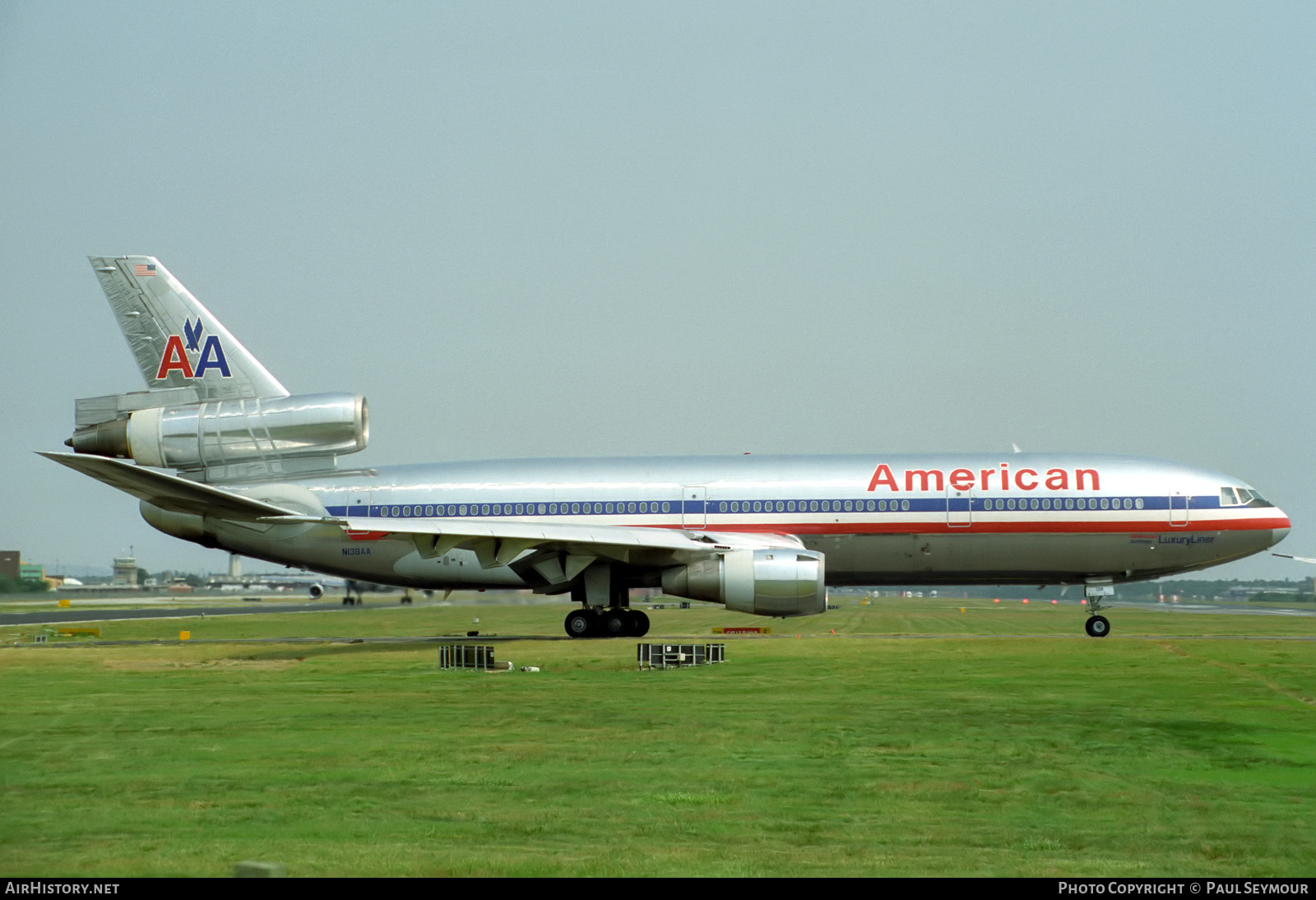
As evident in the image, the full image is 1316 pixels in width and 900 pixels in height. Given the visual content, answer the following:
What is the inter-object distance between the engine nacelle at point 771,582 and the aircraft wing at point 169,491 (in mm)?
9746

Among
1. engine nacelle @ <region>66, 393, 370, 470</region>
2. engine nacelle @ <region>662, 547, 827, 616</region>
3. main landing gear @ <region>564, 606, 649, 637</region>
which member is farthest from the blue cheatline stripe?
engine nacelle @ <region>662, 547, 827, 616</region>

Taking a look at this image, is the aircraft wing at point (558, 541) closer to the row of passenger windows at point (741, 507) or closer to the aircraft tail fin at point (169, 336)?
the row of passenger windows at point (741, 507)

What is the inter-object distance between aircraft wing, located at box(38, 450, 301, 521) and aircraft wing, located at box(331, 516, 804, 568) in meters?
2.61

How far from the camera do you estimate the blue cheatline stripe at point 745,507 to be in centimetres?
2986

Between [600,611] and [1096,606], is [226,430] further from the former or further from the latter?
[1096,606]

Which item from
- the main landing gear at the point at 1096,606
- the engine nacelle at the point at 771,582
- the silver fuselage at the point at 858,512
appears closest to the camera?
the engine nacelle at the point at 771,582

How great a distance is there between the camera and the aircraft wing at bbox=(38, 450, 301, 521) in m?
25.4

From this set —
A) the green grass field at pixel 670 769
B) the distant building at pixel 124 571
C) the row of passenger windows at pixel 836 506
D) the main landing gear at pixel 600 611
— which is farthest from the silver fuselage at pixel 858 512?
the distant building at pixel 124 571

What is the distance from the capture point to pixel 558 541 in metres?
28.0

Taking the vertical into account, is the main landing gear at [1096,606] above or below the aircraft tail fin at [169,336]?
below

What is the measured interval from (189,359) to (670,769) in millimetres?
24485

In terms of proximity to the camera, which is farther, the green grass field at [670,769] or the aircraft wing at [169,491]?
the aircraft wing at [169,491]

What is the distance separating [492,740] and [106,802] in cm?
426
